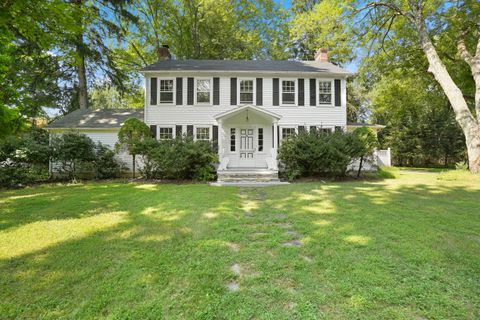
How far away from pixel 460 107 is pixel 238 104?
1084cm

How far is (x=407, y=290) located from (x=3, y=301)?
3.91 m

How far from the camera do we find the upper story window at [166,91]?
12.9 metres

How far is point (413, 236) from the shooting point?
3578 mm

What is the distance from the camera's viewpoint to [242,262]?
9.46 feet

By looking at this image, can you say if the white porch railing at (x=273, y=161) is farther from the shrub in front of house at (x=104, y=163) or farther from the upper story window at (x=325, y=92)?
the shrub in front of house at (x=104, y=163)

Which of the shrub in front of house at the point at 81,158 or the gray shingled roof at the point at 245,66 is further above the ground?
the gray shingled roof at the point at 245,66

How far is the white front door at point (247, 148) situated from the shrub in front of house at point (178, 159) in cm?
222

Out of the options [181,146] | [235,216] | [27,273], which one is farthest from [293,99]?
A: [27,273]

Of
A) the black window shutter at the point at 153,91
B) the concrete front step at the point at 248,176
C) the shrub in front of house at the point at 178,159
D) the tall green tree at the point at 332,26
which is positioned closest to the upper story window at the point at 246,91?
the shrub in front of house at the point at 178,159

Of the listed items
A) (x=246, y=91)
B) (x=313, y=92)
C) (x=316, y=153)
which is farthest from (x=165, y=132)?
(x=313, y=92)

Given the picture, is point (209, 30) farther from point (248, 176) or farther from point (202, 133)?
point (248, 176)

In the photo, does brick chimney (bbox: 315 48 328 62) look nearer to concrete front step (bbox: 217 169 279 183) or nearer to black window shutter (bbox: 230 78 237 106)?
black window shutter (bbox: 230 78 237 106)

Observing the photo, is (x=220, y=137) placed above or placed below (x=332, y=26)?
below

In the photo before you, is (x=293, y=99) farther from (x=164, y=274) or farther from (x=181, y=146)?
(x=164, y=274)
